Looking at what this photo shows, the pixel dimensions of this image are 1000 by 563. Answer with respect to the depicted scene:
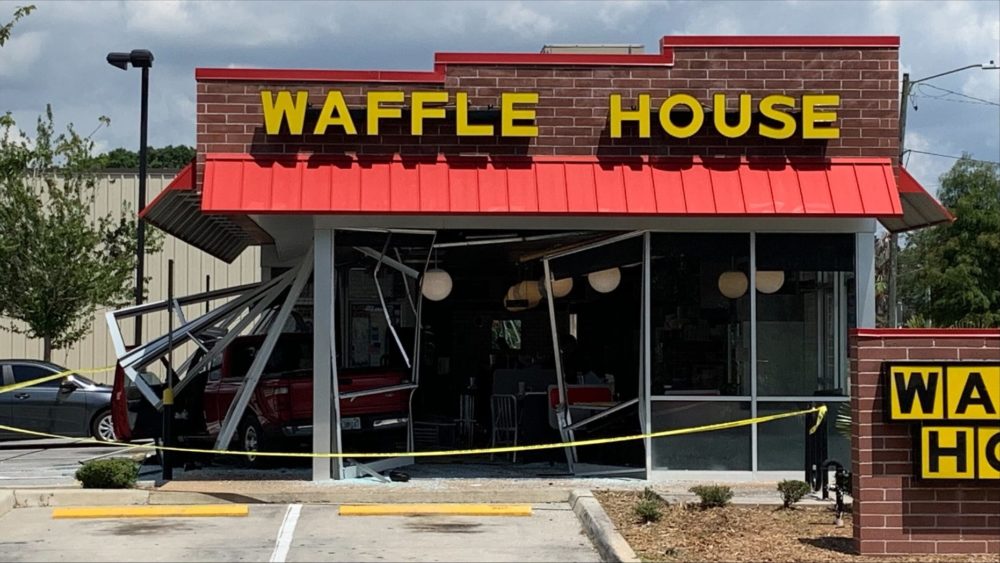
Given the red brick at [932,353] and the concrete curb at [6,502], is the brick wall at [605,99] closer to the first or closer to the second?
the concrete curb at [6,502]

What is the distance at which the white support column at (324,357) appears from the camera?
1488cm

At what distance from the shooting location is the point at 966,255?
4334cm

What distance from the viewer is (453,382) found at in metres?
25.2

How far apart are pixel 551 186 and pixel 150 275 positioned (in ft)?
66.7

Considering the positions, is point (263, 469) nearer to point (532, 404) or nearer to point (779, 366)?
point (532, 404)

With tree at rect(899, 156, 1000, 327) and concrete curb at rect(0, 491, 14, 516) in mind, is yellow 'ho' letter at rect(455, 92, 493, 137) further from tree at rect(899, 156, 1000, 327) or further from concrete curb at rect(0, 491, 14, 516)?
tree at rect(899, 156, 1000, 327)

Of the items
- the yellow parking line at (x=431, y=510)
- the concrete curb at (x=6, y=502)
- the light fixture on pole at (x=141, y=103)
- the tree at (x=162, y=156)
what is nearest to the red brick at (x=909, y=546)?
the yellow parking line at (x=431, y=510)

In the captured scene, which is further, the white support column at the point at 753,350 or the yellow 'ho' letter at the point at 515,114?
the white support column at the point at 753,350

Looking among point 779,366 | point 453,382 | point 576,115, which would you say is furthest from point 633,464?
point 453,382

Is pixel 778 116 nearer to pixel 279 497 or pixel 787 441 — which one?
pixel 787 441

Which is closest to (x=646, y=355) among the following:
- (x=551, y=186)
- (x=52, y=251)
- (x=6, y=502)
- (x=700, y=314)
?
(x=700, y=314)

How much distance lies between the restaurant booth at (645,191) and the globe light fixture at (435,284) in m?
0.47

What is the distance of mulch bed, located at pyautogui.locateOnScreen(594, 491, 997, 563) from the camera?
10.5 meters

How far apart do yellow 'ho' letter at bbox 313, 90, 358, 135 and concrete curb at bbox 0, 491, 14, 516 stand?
16.5ft
